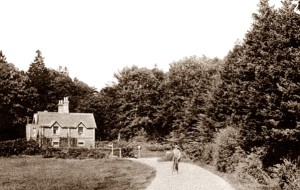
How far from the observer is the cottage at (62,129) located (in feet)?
207

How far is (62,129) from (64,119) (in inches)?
82.0

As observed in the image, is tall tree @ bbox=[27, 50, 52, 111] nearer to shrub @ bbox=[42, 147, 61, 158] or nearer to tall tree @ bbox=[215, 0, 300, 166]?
shrub @ bbox=[42, 147, 61, 158]

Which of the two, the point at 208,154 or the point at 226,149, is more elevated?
the point at 226,149

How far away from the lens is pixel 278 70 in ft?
65.3

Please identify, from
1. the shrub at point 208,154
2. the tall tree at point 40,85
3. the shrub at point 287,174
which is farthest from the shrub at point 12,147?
the shrub at point 287,174

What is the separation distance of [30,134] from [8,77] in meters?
17.6

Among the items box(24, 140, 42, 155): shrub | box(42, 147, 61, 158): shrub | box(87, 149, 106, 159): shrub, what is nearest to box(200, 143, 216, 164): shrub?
box(87, 149, 106, 159): shrub

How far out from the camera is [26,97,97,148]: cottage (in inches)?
2483

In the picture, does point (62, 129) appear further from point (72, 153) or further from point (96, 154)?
point (96, 154)

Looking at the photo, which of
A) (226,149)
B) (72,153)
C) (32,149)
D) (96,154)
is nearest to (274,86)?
(226,149)

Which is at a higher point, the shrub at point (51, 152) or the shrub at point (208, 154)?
the shrub at point (208, 154)

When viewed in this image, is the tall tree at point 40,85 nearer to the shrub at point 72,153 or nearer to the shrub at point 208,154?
the shrub at point 72,153

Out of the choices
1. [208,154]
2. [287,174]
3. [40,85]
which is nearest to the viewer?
[287,174]

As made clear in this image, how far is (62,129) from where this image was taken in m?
64.6
